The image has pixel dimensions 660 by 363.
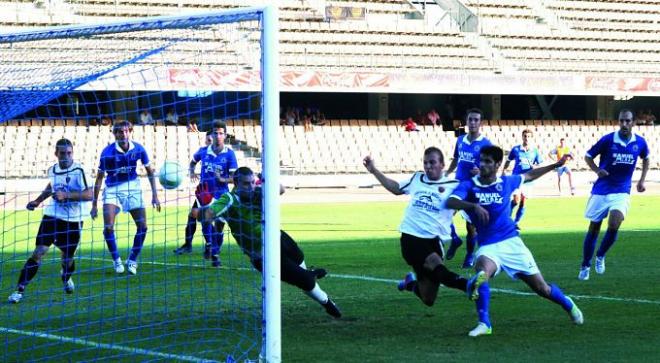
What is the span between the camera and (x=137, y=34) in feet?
30.8

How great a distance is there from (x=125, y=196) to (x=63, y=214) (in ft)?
6.54

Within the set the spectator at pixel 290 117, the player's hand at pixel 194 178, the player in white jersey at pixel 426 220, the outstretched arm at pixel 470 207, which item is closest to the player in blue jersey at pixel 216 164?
the player's hand at pixel 194 178

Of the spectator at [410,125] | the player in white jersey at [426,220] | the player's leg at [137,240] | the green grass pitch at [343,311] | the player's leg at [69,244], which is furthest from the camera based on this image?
the spectator at [410,125]

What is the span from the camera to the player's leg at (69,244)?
12188 millimetres

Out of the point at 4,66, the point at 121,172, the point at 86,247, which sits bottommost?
the point at 86,247

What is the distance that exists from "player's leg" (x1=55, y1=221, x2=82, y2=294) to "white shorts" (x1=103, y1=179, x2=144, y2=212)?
68.8 inches

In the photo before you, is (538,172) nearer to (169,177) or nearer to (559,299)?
(559,299)

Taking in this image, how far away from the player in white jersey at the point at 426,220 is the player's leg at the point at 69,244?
3.78m

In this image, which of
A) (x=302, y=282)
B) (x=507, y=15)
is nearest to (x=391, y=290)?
(x=302, y=282)

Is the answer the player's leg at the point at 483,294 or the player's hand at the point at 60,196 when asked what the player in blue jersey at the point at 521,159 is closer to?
the player's hand at the point at 60,196

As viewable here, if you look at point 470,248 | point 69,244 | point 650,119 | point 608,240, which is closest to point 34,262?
point 69,244

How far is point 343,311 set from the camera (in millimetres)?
10898

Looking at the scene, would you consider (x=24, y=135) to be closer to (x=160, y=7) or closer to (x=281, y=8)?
(x=160, y=7)

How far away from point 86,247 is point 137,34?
30.0ft
